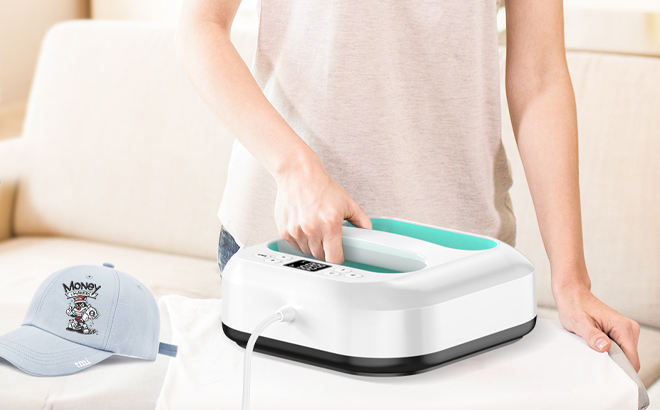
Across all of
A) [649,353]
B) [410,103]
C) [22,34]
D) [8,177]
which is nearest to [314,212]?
[410,103]

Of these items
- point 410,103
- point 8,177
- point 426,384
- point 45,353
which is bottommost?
point 8,177

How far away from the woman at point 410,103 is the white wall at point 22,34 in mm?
2101

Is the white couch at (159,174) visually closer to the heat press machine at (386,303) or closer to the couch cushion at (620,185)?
the couch cushion at (620,185)

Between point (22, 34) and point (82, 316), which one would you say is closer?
point (82, 316)

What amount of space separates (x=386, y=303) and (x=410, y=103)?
1.26 ft

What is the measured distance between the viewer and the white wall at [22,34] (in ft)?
8.36

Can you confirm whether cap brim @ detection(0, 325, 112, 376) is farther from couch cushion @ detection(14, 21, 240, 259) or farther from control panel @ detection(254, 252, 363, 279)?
couch cushion @ detection(14, 21, 240, 259)

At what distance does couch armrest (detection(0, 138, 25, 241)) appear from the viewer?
1.88 meters

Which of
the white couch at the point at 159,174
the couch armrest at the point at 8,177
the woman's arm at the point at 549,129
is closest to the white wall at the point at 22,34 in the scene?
the white couch at the point at 159,174

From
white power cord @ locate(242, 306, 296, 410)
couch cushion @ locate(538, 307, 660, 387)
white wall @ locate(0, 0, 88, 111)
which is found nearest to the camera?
white power cord @ locate(242, 306, 296, 410)

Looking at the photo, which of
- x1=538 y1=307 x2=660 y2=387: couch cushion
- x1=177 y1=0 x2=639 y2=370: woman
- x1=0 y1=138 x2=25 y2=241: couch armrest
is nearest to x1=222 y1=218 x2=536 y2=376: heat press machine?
x1=177 y1=0 x2=639 y2=370: woman

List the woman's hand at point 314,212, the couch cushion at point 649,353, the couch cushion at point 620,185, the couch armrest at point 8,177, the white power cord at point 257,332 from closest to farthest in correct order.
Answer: the white power cord at point 257,332, the woman's hand at point 314,212, the couch cushion at point 649,353, the couch cushion at point 620,185, the couch armrest at point 8,177

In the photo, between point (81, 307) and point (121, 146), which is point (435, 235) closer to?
point (81, 307)

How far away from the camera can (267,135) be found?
63 cm
